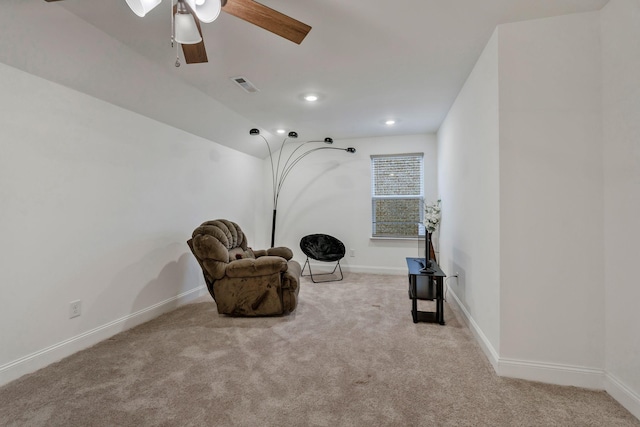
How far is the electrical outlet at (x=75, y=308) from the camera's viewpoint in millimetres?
2324

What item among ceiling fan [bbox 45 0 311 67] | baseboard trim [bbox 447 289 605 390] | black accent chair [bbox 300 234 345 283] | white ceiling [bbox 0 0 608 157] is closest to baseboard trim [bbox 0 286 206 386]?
white ceiling [bbox 0 0 608 157]

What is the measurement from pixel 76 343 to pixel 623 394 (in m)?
3.78

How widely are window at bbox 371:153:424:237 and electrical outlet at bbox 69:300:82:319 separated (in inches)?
160

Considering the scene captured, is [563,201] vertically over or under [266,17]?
under

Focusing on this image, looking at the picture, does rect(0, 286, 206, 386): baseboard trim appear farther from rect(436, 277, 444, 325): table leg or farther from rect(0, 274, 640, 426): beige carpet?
rect(436, 277, 444, 325): table leg

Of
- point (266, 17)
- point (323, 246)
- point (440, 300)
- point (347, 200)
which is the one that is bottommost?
point (440, 300)

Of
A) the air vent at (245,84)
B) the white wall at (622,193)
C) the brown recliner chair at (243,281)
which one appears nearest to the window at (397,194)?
the brown recliner chair at (243,281)

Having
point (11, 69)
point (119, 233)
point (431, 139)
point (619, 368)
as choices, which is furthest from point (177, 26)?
point (431, 139)

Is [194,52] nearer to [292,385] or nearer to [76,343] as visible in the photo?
[292,385]

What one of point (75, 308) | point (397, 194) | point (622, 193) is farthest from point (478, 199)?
point (75, 308)

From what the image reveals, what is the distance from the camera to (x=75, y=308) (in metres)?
2.35

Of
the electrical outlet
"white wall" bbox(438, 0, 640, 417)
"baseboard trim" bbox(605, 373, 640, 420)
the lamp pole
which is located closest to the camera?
"baseboard trim" bbox(605, 373, 640, 420)

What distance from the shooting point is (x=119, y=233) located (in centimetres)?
274

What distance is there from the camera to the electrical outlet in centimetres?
232
